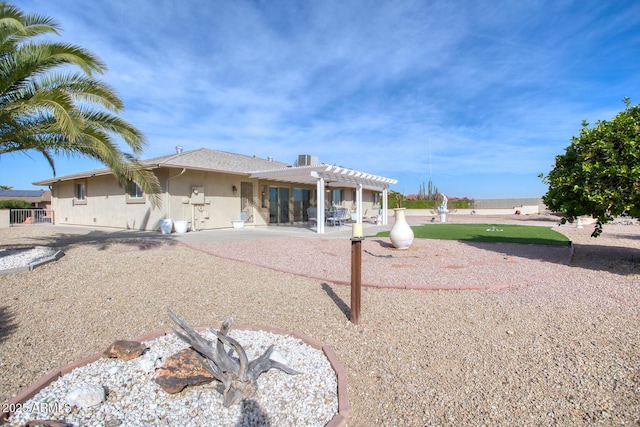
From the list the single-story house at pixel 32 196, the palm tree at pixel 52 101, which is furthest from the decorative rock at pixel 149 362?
the single-story house at pixel 32 196

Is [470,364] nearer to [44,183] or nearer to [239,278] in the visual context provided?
[239,278]

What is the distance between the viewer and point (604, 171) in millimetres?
6449

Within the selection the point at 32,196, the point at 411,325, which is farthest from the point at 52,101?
the point at 32,196

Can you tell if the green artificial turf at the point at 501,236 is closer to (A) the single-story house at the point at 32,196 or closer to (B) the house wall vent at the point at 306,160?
(B) the house wall vent at the point at 306,160

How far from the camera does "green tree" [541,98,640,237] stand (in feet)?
20.6

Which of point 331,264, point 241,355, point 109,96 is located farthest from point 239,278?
point 109,96

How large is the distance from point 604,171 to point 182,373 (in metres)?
7.78

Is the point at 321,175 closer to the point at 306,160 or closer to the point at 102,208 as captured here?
the point at 306,160

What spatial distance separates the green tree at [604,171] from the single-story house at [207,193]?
6.88 m

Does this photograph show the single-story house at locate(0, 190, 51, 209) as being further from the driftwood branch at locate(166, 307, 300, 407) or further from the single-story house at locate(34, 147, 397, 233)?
the driftwood branch at locate(166, 307, 300, 407)

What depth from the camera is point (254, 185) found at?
1755 centimetres

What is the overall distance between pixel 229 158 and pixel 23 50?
39.0 feet

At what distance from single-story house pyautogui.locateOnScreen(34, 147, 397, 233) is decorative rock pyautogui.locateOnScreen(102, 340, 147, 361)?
10.1m

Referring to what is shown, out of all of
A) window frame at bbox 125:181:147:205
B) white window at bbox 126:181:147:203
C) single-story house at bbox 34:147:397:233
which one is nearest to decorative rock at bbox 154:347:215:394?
single-story house at bbox 34:147:397:233
